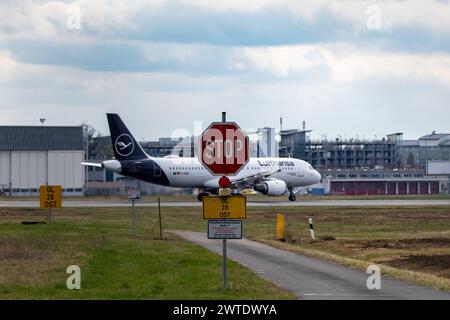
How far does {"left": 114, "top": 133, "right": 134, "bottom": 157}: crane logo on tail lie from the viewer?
8414cm

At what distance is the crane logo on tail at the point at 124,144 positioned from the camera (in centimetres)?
8414

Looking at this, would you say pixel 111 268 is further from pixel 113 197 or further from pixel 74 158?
pixel 74 158

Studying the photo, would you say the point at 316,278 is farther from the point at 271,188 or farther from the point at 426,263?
the point at 271,188

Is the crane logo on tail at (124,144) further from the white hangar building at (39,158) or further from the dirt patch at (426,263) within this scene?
the dirt patch at (426,263)

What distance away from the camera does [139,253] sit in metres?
32.2

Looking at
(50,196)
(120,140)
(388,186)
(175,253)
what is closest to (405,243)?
(175,253)

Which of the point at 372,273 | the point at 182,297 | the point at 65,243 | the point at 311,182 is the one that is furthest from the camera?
the point at 311,182

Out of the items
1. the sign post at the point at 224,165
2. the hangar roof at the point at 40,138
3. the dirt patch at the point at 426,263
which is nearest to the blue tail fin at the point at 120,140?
the hangar roof at the point at 40,138

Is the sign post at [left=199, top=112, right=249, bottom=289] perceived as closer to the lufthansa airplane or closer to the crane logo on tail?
the lufthansa airplane

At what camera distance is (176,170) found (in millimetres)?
85938

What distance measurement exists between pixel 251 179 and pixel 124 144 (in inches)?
418

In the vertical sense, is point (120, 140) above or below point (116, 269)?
above

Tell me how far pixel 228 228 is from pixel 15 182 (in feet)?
314
